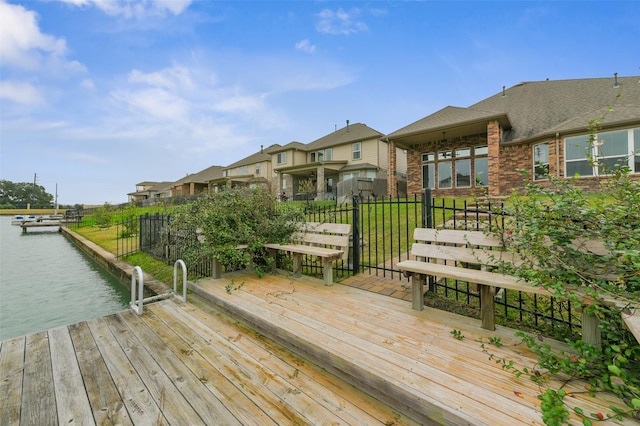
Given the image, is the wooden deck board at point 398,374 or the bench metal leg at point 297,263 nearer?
the wooden deck board at point 398,374

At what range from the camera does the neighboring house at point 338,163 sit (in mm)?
22359

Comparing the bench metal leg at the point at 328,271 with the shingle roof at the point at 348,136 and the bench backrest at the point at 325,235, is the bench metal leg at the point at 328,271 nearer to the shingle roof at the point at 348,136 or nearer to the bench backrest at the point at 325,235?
the bench backrest at the point at 325,235

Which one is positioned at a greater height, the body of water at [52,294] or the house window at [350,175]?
the house window at [350,175]

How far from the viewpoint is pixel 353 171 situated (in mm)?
23031

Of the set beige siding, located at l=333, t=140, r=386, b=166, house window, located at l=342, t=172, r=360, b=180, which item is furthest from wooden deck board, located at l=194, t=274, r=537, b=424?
beige siding, located at l=333, t=140, r=386, b=166

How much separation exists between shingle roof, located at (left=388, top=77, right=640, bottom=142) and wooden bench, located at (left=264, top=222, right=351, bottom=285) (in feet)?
36.8

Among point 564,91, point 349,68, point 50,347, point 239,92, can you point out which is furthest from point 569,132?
point 239,92

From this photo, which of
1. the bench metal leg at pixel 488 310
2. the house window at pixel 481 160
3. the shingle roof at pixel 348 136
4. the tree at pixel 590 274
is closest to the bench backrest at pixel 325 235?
the bench metal leg at pixel 488 310

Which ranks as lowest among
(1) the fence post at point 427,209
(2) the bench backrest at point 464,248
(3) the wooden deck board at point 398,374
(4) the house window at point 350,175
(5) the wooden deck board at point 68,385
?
(5) the wooden deck board at point 68,385

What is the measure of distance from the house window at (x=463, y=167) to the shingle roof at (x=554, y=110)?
1958 mm

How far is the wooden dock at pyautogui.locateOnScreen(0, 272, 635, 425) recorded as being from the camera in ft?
5.57

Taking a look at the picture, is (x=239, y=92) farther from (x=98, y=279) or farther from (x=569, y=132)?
(x=569, y=132)

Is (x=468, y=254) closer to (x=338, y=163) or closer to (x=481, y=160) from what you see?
(x=481, y=160)

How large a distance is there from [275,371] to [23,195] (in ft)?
310
